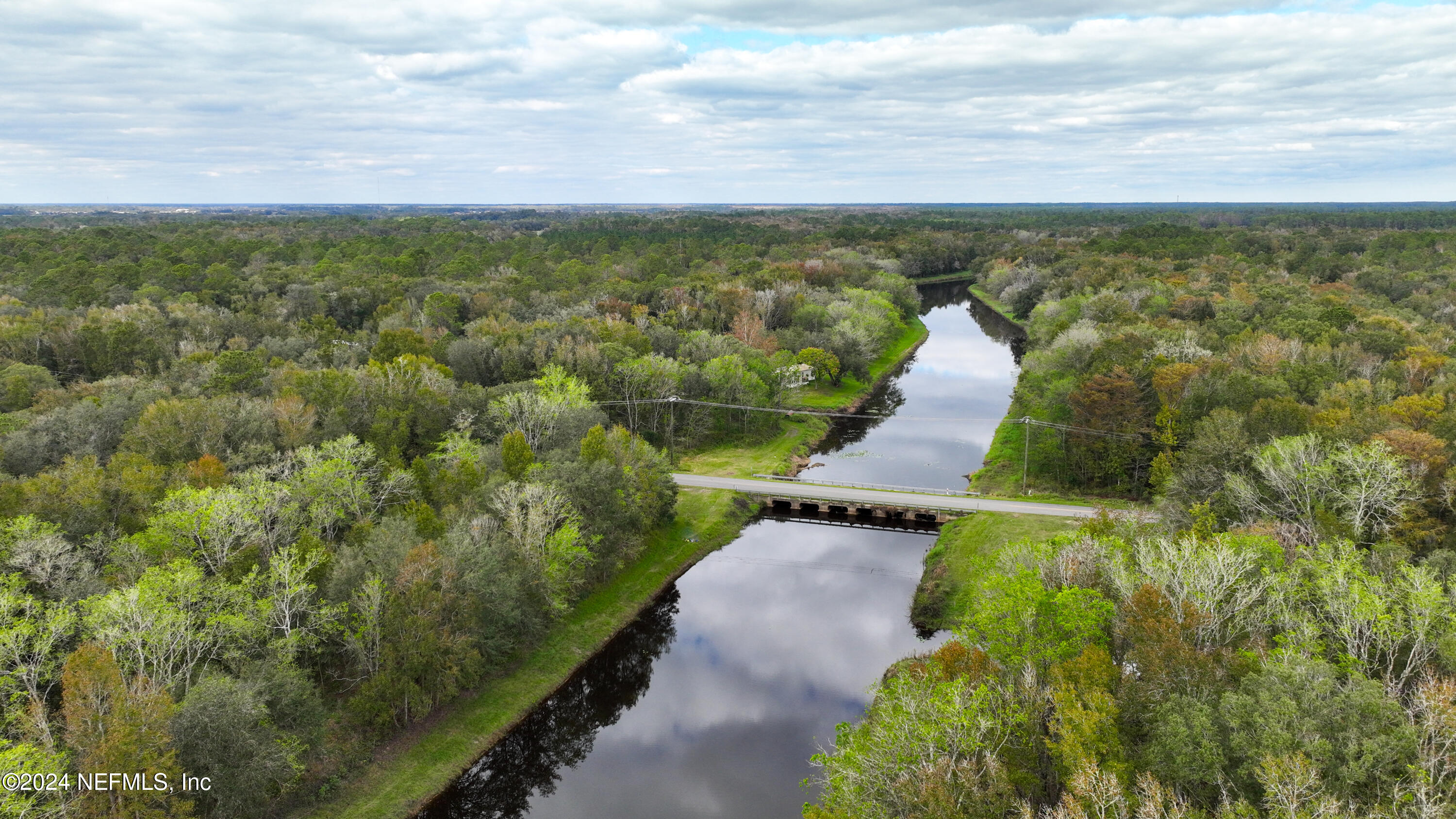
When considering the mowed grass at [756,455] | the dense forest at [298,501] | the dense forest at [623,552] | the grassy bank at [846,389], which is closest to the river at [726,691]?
the dense forest at [623,552]

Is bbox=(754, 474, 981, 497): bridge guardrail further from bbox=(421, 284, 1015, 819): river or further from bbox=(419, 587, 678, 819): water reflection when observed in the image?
bbox=(419, 587, 678, 819): water reflection

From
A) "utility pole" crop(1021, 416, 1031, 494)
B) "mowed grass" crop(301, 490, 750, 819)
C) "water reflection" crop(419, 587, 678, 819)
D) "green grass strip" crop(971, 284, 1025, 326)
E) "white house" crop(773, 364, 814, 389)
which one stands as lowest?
"water reflection" crop(419, 587, 678, 819)

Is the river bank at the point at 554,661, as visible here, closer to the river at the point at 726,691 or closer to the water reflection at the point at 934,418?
the river at the point at 726,691

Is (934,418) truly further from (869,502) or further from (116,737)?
(116,737)

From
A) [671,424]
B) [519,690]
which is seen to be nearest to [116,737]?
[519,690]

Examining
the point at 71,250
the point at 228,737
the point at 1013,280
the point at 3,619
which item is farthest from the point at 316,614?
the point at 1013,280

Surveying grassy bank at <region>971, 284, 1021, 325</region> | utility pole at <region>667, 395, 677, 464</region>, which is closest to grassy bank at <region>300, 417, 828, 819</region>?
utility pole at <region>667, 395, 677, 464</region>
